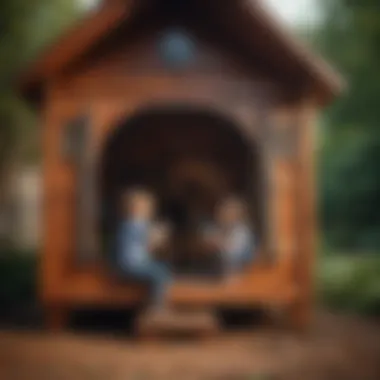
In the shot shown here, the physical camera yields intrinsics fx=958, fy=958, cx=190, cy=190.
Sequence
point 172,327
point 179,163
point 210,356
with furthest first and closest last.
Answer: point 179,163 < point 172,327 < point 210,356

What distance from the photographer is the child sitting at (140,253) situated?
1689mm

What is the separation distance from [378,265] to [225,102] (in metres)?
0.40

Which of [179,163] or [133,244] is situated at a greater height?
[179,163]

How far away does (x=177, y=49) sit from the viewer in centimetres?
174

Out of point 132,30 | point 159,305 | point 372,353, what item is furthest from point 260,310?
point 132,30

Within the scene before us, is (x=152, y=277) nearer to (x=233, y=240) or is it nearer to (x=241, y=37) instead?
(x=233, y=240)

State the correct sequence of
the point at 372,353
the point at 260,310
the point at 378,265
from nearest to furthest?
the point at 372,353 → the point at 378,265 → the point at 260,310

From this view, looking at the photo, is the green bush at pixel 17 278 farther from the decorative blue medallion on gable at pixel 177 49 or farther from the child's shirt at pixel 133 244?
the decorative blue medallion on gable at pixel 177 49

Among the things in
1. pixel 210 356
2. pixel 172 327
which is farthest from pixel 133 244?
pixel 210 356

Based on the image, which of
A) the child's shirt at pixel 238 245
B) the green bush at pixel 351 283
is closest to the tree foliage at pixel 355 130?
the green bush at pixel 351 283

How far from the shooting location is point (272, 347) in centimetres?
158

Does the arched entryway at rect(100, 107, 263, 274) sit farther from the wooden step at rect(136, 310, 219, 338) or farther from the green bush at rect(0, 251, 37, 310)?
the wooden step at rect(136, 310, 219, 338)

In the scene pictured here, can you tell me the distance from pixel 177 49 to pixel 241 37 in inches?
4.6

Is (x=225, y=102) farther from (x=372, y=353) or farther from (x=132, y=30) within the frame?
(x=372, y=353)
